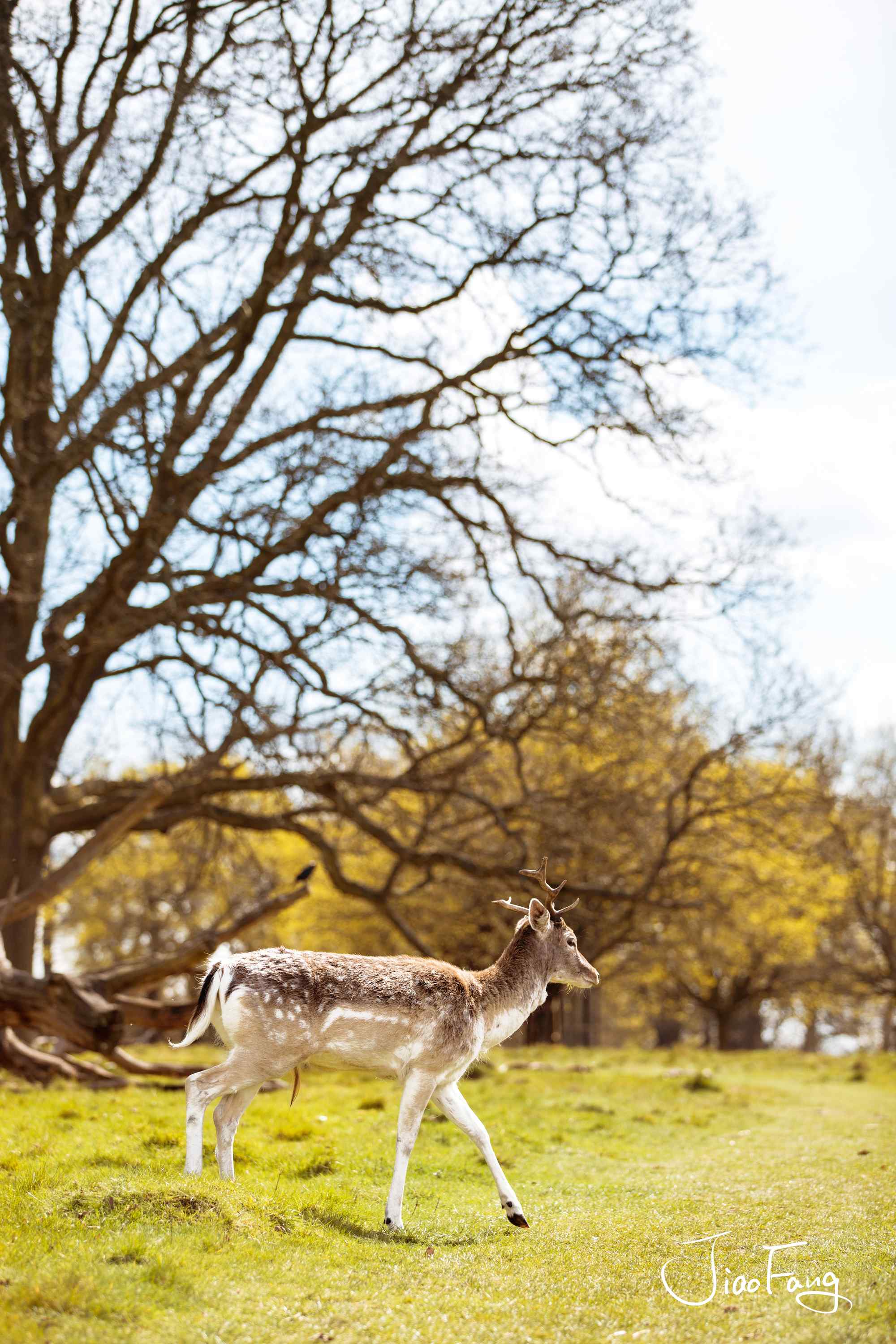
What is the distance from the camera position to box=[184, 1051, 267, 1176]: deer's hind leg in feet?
25.0

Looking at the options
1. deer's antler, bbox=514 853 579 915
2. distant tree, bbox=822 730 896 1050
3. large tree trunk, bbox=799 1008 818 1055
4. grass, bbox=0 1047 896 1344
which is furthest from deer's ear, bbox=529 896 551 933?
large tree trunk, bbox=799 1008 818 1055

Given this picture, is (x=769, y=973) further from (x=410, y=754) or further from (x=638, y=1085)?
(x=410, y=754)

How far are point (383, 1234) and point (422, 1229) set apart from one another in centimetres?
37

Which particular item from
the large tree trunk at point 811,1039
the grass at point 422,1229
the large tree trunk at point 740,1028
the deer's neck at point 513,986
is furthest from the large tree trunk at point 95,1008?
the large tree trunk at point 811,1039

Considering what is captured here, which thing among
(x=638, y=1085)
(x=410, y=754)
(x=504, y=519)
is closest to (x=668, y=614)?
(x=504, y=519)

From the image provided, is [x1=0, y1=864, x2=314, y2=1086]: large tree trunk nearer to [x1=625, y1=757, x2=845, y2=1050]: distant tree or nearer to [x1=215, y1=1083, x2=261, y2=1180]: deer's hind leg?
[x1=215, y1=1083, x2=261, y2=1180]: deer's hind leg

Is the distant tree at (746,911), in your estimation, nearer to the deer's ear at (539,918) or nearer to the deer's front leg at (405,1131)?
the deer's ear at (539,918)

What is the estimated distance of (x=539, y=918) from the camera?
870 cm

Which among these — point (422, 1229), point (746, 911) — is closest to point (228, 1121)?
point (422, 1229)

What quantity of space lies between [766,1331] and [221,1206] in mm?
3082

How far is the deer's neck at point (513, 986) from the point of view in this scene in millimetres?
8367

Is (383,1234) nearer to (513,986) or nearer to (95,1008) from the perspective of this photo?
(513,986)

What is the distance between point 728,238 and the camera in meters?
16.1

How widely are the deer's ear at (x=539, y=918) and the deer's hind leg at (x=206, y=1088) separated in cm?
216
